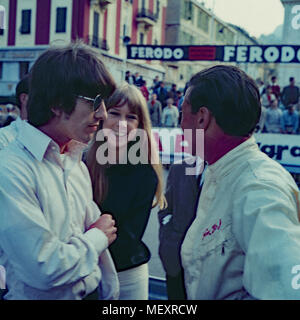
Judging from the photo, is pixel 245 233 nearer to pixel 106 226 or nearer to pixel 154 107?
pixel 106 226

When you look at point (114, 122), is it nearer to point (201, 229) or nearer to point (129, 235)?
point (129, 235)

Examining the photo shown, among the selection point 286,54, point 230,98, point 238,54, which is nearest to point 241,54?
point 238,54

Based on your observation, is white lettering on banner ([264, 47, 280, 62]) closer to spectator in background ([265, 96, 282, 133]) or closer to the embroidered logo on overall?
the embroidered logo on overall

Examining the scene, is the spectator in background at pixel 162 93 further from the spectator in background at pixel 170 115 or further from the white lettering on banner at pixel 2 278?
the white lettering on banner at pixel 2 278

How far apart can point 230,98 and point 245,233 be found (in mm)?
355

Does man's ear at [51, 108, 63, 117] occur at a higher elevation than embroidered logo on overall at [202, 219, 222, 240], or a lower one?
higher

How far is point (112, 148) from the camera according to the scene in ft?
5.60

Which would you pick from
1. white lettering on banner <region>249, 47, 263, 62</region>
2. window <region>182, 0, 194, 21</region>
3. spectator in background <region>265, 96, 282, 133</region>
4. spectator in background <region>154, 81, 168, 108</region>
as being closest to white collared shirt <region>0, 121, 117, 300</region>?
window <region>182, 0, 194, 21</region>

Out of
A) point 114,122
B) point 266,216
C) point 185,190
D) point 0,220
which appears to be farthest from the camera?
point 114,122

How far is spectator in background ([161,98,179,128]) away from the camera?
29.9 ft

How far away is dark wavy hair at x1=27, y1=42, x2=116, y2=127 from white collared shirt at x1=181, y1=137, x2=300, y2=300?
14.2 inches

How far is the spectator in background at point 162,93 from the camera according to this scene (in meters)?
9.94

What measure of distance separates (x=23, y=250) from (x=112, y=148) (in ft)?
2.92
